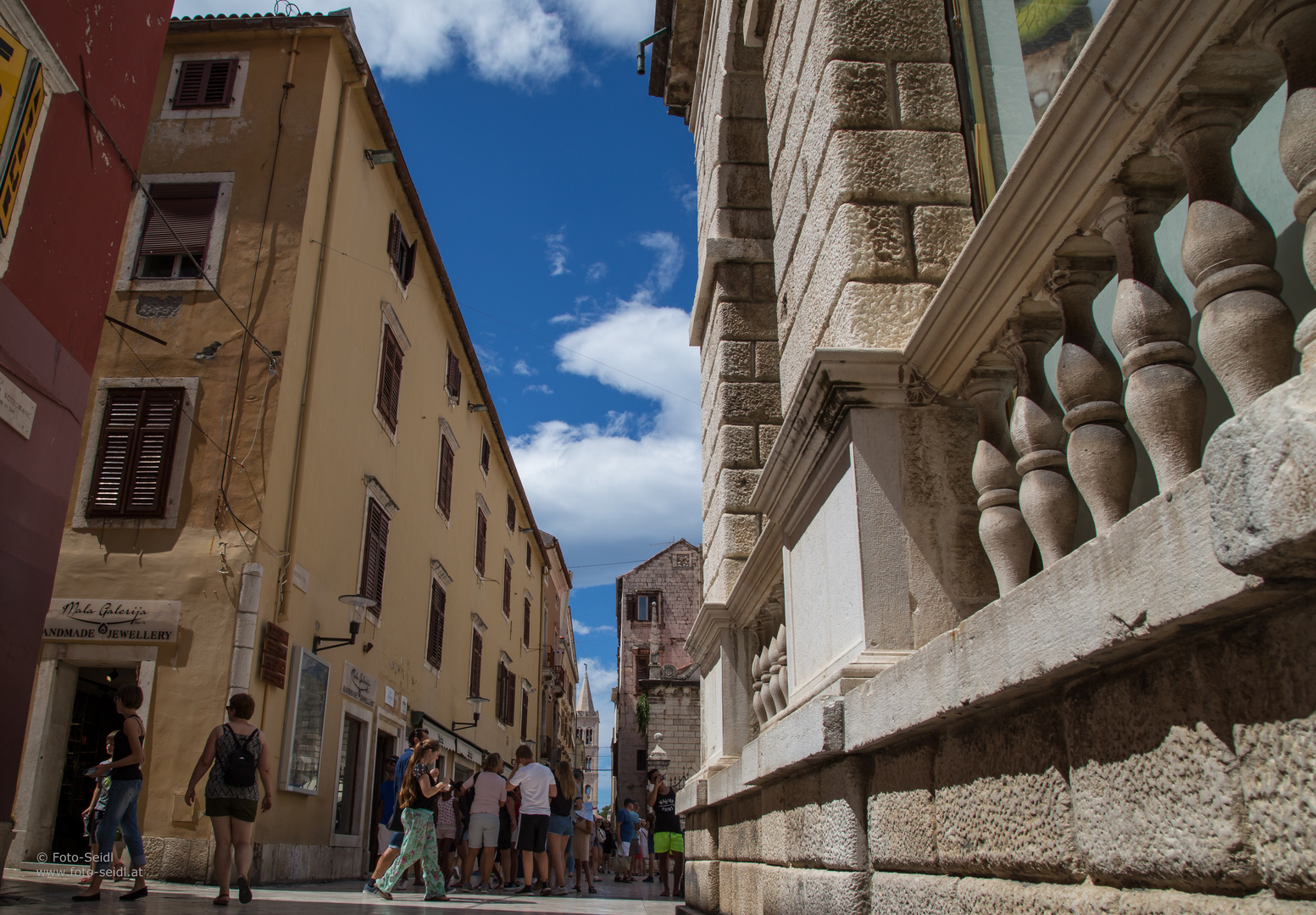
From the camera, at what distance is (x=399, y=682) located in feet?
50.4

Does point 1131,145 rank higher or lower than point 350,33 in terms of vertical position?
lower

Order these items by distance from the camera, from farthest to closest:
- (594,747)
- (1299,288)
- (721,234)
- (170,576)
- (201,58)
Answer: (594,747) < (201,58) < (170,576) < (721,234) < (1299,288)

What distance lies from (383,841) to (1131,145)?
10.7 m

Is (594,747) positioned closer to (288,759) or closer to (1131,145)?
(288,759)

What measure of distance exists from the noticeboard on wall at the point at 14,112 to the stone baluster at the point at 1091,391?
6.76 meters

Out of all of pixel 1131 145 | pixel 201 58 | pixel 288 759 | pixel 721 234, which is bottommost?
pixel 288 759

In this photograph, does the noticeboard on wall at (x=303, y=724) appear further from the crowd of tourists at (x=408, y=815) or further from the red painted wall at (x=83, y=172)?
the red painted wall at (x=83, y=172)

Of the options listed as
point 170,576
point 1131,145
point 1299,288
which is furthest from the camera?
point 170,576

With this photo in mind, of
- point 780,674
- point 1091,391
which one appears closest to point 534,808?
point 780,674

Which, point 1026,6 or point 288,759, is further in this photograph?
point 288,759

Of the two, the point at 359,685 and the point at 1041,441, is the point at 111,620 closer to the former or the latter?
the point at 359,685

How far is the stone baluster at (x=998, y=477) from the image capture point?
2.46 metres

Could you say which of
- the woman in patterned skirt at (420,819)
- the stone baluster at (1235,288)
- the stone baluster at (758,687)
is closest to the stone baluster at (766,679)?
the stone baluster at (758,687)

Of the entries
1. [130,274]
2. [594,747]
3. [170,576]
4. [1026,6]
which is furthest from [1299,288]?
[594,747]
